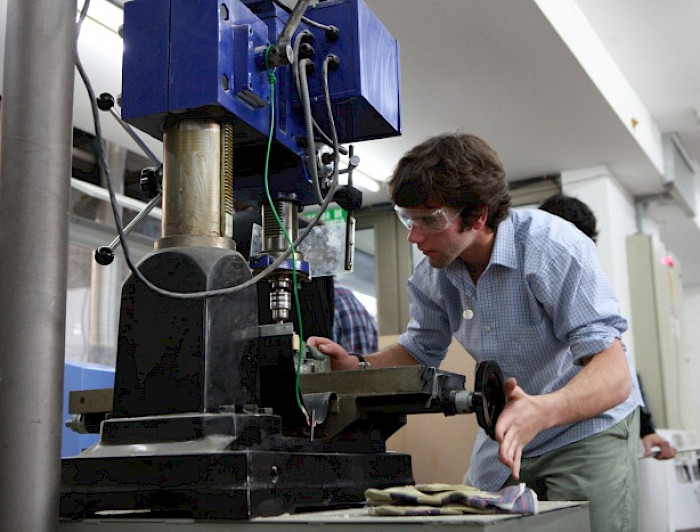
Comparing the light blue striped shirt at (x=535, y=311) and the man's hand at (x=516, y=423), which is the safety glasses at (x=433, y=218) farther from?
the man's hand at (x=516, y=423)

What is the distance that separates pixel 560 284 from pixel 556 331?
85mm

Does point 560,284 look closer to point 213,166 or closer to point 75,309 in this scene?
point 213,166

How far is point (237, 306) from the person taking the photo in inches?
33.4

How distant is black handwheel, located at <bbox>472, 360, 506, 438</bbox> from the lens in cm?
87

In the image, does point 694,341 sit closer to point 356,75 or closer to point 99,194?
point 99,194

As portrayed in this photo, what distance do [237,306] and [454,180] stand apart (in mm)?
685

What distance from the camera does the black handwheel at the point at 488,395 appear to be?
2.84 ft

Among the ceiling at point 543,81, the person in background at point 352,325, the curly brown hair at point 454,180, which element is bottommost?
the person in background at point 352,325

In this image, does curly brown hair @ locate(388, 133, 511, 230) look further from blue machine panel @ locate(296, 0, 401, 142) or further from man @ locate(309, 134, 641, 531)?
blue machine panel @ locate(296, 0, 401, 142)

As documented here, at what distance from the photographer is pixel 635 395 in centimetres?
154

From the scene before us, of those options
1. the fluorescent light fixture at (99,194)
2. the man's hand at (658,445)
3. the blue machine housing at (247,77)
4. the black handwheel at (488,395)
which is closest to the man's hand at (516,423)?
the black handwheel at (488,395)

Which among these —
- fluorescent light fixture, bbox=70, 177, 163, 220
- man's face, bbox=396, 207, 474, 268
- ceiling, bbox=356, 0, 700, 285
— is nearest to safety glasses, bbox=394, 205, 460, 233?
man's face, bbox=396, 207, 474, 268

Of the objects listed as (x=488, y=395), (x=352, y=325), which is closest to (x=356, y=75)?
(x=488, y=395)

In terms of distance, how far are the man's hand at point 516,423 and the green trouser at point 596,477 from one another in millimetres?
426
